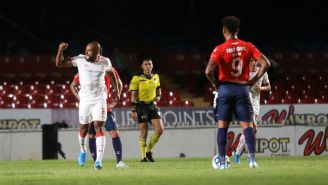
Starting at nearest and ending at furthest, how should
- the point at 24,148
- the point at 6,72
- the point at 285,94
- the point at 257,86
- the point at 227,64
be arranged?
the point at 227,64, the point at 257,86, the point at 24,148, the point at 285,94, the point at 6,72

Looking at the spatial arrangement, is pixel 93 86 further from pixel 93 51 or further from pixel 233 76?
pixel 233 76

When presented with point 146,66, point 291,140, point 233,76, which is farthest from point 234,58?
point 291,140

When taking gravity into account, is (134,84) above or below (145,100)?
above

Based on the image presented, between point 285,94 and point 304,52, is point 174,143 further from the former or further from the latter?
point 304,52

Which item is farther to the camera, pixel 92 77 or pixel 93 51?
pixel 92 77

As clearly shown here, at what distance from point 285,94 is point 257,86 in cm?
1077

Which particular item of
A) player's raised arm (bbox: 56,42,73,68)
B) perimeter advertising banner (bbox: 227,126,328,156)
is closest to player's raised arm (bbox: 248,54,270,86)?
player's raised arm (bbox: 56,42,73,68)

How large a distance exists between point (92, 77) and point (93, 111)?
56 centimetres

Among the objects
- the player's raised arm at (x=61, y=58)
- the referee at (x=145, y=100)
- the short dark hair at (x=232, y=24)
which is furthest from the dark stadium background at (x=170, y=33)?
the short dark hair at (x=232, y=24)

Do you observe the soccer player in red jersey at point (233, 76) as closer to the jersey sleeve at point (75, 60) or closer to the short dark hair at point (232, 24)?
the short dark hair at point (232, 24)

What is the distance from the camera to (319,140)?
22844 mm

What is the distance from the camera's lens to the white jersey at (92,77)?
15.0m

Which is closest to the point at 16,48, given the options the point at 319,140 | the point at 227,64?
the point at 319,140

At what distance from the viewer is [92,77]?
15.1m
